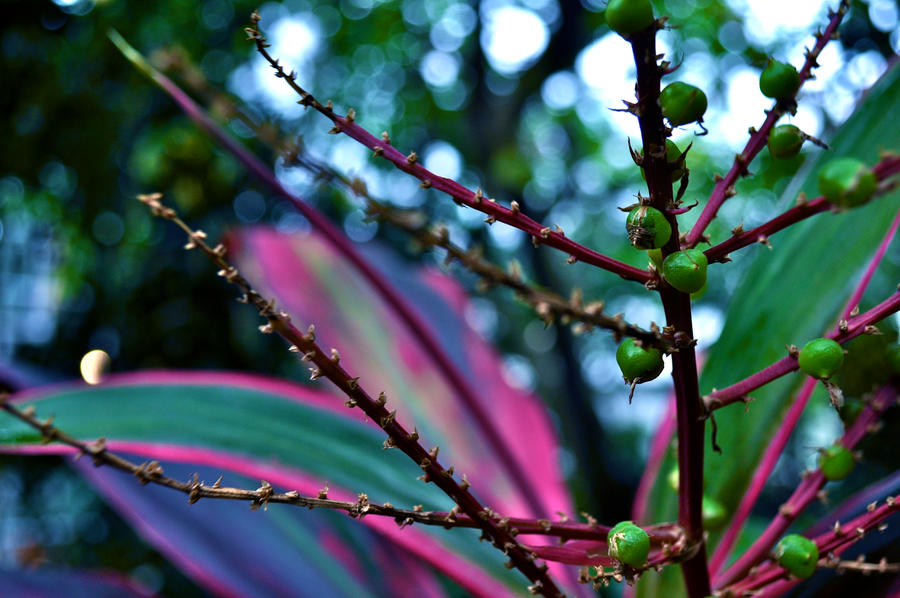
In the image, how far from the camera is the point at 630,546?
21 centimetres

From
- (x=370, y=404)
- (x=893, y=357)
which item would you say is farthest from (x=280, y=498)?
(x=893, y=357)

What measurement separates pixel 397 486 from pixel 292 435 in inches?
3.0

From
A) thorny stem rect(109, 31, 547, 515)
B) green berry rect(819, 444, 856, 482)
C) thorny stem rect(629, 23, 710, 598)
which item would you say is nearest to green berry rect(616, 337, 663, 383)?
thorny stem rect(629, 23, 710, 598)

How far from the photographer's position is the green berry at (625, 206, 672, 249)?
0.20 meters

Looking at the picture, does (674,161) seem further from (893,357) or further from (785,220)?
(893,357)

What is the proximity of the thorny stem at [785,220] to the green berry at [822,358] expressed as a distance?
3cm

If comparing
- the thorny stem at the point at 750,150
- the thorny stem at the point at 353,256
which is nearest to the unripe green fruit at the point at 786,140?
the thorny stem at the point at 750,150

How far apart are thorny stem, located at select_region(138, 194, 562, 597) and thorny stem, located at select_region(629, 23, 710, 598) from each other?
0.21 ft

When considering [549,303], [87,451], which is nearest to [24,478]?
[87,451]

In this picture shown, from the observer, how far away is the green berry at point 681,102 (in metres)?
0.20

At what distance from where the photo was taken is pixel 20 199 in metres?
1.36

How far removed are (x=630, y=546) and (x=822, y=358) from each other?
0.08 m

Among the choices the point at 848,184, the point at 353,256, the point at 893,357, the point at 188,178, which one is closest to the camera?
the point at 848,184

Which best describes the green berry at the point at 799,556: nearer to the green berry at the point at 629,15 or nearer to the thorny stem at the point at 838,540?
the thorny stem at the point at 838,540
